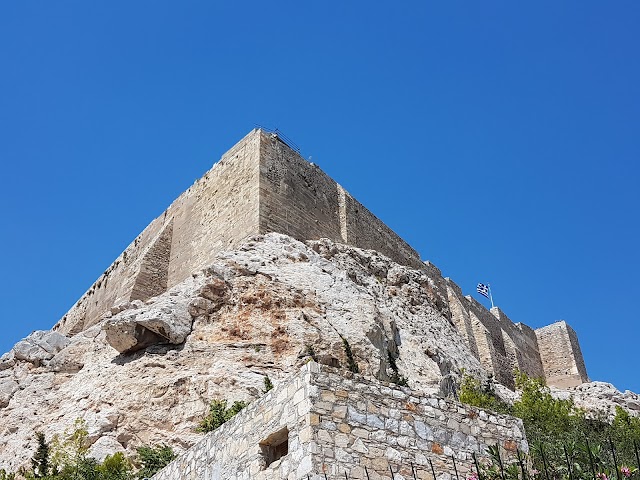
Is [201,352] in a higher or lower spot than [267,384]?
higher

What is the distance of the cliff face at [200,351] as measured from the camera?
40.7ft

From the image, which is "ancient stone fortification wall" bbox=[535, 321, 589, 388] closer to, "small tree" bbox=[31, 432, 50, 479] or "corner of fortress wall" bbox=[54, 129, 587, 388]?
"corner of fortress wall" bbox=[54, 129, 587, 388]

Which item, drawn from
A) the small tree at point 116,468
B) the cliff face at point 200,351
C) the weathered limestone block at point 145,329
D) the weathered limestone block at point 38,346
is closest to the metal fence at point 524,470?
the small tree at point 116,468

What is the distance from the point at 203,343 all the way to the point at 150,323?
1.09 metres

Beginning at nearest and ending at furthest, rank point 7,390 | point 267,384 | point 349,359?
point 267,384 < point 349,359 < point 7,390

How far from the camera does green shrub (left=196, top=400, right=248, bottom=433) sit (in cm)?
1104

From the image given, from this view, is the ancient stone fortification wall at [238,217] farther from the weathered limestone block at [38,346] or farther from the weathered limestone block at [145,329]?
the weathered limestone block at [145,329]

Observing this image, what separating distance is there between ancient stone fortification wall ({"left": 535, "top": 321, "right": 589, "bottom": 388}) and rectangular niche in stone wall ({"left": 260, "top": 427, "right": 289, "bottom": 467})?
3282 centimetres

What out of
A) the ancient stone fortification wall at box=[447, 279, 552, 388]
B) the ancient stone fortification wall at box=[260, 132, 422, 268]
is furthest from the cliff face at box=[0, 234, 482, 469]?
the ancient stone fortification wall at box=[447, 279, 552, 388]

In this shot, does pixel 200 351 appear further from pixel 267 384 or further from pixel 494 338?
pixel 494 338

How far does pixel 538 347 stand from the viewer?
3850 cm

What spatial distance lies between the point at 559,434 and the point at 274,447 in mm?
8482

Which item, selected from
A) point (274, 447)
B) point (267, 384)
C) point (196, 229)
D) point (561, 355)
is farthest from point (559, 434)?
point (561, 355)

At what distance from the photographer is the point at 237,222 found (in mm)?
18969
